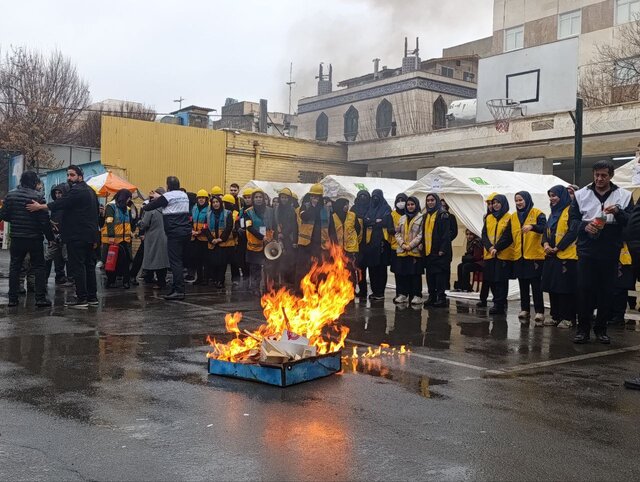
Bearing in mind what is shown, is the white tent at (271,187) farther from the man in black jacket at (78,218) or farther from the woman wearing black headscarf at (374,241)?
the man in black jacket at (78,218)

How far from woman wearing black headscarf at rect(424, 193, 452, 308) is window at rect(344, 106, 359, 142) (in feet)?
92.2

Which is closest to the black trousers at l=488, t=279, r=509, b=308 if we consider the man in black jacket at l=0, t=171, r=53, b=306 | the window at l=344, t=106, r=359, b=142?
the man in black jacket at l=0, t=171, r=53, b=306

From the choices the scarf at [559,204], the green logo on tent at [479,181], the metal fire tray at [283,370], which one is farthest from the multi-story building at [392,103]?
the metal fire tray at [283,370]

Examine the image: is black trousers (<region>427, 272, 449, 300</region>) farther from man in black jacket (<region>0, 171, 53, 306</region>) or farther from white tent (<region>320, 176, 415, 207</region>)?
white tent (<region>320, 176, 415, 207</region>)

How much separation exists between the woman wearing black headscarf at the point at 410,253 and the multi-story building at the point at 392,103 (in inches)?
870

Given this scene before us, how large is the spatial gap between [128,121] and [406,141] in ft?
33.6

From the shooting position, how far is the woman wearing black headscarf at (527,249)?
9.60 m

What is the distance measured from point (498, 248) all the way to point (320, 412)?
5.88m

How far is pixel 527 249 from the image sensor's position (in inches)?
384

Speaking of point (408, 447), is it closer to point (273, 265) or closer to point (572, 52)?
point (273, 265)

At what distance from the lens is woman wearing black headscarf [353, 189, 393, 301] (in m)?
12.0

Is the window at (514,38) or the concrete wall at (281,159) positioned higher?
the window at (514,38)

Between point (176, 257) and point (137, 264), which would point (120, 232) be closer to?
point (137, 264)

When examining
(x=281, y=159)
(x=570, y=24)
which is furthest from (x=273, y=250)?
(x=570, y=24)
